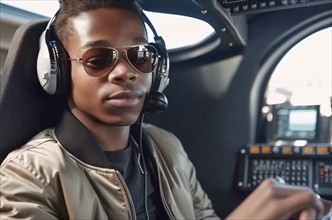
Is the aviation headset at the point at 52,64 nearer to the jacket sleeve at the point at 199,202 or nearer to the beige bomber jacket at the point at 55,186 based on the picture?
the beige bomber jacket at the point at 55,186

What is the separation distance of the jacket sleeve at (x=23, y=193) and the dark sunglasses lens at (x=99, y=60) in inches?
10.1

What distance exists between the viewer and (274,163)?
151cm

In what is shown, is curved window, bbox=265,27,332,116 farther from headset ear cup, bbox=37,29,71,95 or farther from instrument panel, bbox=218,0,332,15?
headset ear cup, bbox=37,29,71,95

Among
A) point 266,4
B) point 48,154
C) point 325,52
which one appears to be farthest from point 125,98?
point 325,52

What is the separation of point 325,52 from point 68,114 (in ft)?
3.12

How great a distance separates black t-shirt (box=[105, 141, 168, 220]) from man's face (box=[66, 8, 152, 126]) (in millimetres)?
111

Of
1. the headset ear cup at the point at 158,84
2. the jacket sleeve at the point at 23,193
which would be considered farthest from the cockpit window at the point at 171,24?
the jacket sleeve at the point at 23,193

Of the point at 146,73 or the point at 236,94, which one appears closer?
the point at 146,73

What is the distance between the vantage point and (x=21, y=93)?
105cm

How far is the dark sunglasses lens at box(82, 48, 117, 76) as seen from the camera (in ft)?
3.35

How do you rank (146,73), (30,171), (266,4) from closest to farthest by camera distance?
(30,171), (146,73), (266,4)

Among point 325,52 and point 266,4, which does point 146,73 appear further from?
point 325,52

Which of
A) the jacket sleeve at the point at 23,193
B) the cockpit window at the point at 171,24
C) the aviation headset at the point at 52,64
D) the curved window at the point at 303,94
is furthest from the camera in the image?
the curved window at the point at 303,94

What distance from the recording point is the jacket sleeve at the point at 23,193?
0.88m
